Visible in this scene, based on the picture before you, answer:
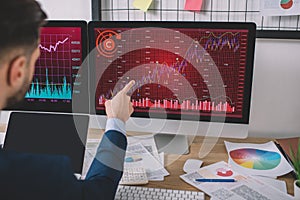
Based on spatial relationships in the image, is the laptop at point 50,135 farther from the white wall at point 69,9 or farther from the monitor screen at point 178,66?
the white wall at point 69,9

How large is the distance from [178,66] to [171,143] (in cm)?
29

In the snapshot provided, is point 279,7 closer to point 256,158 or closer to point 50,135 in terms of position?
point 256,158

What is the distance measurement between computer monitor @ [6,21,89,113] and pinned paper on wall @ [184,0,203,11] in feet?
1.27

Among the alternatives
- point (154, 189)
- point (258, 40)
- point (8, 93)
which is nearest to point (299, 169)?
point (154, 189)

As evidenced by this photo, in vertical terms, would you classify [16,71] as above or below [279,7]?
below

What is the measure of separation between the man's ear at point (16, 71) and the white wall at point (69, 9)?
0.99 meters

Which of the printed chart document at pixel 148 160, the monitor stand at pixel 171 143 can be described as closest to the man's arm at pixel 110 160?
the printed chart document at pixel 148 160

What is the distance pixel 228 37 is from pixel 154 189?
1.70 feet

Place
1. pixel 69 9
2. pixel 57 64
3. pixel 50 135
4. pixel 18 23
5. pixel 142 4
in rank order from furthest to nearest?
pixel 69 9 → pixel 142 4 → pixel 57 64 → pixel 50 135 → pixel 18 23

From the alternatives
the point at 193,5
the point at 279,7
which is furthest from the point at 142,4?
the point at 279,7

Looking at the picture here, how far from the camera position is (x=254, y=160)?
4.54 feet

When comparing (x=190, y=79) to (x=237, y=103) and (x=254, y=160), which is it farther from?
(x=254, y=160)

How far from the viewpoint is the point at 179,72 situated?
4.50 ft

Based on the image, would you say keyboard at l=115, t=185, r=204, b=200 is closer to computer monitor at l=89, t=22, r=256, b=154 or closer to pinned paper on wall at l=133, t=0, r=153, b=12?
computer monitor at l=89, t=22, r=256, b=154
